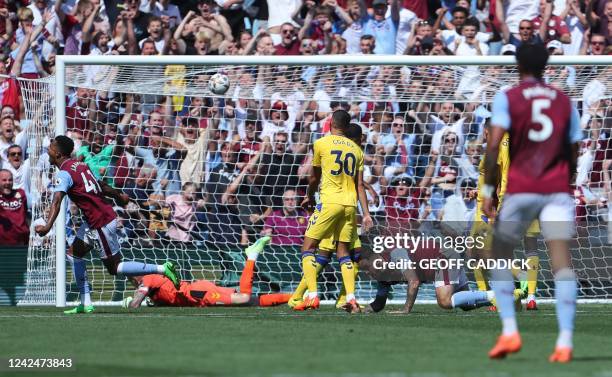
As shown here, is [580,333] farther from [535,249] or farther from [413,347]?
[535,249]

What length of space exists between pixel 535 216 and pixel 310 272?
6068 mm

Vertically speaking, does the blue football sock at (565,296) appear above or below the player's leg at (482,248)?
above

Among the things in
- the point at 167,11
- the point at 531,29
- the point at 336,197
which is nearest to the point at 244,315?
the point at 336,197

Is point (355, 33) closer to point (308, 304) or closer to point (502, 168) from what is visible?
point (502, 168)

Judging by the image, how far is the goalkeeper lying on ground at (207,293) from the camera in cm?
1519

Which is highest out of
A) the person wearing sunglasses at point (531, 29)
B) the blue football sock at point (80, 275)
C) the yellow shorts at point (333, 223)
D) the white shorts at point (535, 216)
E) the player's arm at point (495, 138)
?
the person wearing sunglasses at point (531, 29)

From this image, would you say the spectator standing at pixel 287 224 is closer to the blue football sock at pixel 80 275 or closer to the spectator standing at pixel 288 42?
the spectator standing at pixel 288 42

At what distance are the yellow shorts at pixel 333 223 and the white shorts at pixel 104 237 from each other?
222 centimetres

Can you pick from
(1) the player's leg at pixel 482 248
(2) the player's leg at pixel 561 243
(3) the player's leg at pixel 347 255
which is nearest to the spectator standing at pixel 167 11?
(3) the player's leg at pixel 347 255

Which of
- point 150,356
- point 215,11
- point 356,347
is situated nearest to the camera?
point 150,356

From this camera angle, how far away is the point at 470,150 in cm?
1767

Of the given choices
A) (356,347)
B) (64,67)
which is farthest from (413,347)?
(64,67)

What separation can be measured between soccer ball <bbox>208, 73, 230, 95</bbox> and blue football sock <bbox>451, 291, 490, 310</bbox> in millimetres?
4654

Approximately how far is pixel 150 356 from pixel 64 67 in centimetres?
825
